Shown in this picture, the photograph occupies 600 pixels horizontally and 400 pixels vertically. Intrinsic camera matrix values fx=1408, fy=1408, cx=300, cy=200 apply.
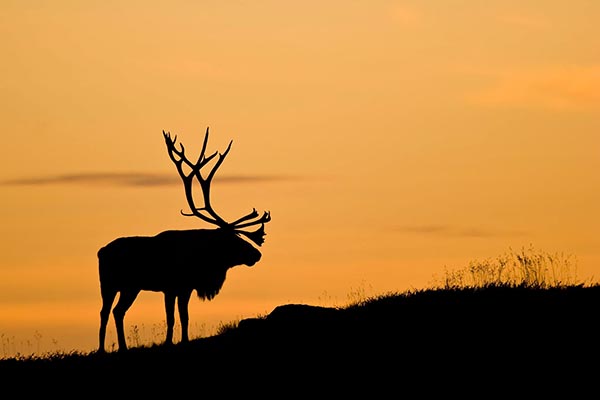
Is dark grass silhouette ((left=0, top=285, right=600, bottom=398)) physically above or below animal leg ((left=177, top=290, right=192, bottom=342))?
below

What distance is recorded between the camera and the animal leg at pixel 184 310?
A: 26.3m

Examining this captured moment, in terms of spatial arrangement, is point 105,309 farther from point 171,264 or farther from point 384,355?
point 384,355

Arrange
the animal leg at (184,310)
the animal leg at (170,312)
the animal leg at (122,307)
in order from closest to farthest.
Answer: the animal leg at (170,312) < the animal leg at (184,310) < the animal leg at (122,307)

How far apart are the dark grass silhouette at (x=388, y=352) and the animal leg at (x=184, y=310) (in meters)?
1.56

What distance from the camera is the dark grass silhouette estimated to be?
64.5 ft

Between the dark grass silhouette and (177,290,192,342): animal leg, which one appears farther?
(177,290,192,342): animal leg

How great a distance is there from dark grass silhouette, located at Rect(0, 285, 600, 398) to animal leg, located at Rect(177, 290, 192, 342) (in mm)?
1564

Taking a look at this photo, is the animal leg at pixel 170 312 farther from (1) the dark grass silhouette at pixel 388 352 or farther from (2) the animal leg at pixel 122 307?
(1) the dark grass silhouette at pixel 388 352

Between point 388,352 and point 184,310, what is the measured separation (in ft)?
23.7

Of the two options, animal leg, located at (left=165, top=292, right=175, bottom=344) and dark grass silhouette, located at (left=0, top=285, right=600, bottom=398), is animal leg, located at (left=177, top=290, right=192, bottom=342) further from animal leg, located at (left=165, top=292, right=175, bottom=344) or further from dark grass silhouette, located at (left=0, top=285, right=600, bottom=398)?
dark grass silhouette, located at (left=0, top=285, right=600, bottom=398)

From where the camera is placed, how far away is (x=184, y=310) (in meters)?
27.2

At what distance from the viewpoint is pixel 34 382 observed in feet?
72.7

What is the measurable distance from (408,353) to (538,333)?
204 centimetres

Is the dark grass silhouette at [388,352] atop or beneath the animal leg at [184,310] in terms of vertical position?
beneath
